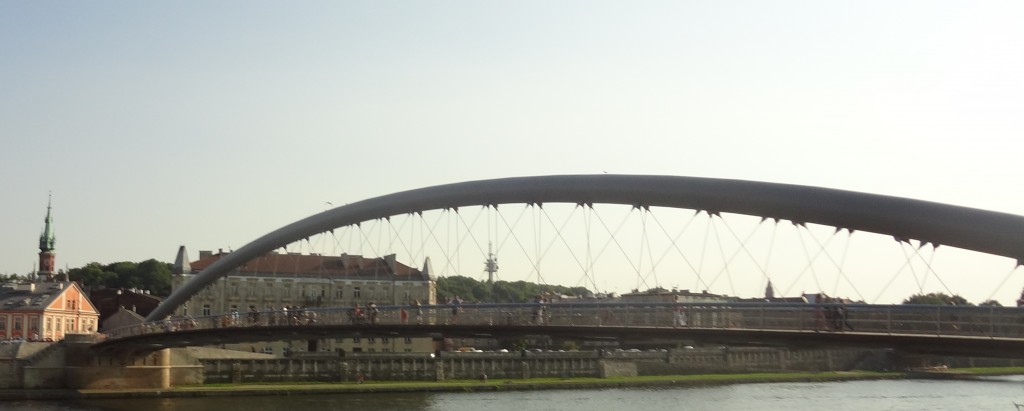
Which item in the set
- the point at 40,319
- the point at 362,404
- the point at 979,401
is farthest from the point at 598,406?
the point at 40,319

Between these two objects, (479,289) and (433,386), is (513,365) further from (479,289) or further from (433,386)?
(479,289)

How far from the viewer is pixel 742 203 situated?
2844cm

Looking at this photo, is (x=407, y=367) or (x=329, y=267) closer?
(x=407, y=367)

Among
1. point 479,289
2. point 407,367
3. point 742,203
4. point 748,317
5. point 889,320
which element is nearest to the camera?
point 889,320

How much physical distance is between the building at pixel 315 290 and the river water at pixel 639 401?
52.0ft

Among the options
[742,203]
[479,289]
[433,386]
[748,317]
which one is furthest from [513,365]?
[748,317]

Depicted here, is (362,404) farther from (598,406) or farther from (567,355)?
(567,355)

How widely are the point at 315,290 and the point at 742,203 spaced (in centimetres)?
4557

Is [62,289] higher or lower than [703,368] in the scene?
higher

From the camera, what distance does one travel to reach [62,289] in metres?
73.0

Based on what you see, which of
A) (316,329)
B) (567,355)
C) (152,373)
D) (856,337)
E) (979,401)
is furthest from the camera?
(567,355)

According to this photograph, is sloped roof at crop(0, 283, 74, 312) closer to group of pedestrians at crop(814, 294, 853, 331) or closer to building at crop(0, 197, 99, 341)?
building at crop(0, 197, 99, 341)

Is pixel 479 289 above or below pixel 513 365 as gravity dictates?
above

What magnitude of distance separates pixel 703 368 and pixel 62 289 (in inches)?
1587
